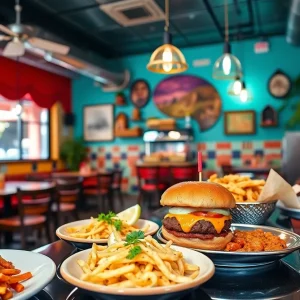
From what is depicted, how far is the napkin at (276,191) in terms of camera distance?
5.00ft

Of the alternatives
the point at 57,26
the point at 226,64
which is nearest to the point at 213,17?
the point at 57,26

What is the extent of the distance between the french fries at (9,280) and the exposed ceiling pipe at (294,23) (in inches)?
189

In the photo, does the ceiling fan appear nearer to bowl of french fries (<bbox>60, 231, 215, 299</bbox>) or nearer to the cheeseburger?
the cheeseburger

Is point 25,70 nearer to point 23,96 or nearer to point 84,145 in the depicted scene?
point 23,96

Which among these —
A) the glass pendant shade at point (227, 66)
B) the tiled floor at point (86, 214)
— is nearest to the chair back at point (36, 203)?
the tiled floor at point (86, 214)

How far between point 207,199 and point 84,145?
8.53m

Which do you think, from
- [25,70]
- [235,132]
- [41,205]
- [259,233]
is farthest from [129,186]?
[259,233]

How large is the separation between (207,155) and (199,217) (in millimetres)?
7104

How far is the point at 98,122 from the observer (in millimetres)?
9289

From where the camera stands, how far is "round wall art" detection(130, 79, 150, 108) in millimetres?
8680

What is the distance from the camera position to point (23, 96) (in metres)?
7.61

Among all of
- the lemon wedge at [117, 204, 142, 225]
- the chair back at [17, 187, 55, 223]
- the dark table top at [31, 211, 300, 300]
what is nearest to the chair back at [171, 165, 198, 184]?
the chair back at [17, 187, 55, 223]

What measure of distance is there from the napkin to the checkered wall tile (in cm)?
539

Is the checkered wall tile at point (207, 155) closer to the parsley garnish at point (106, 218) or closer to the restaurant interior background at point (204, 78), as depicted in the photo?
the restaurant interior background at point (204, 78)
